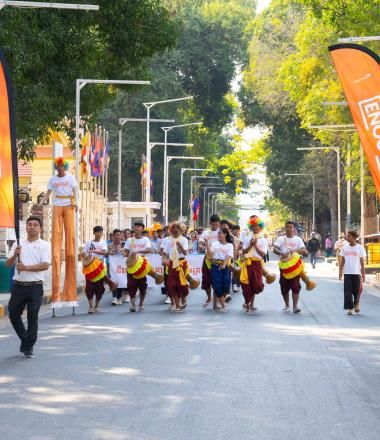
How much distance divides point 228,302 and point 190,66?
Answer: 1775 inches

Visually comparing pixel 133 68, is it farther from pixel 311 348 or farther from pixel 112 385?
pixel 112 385

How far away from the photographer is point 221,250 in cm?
2322

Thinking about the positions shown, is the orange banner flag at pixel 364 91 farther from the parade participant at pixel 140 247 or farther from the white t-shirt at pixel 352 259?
the parade participant at pixel 140 247

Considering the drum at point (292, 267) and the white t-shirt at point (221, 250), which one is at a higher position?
the white t-shirt at point (221, 250)

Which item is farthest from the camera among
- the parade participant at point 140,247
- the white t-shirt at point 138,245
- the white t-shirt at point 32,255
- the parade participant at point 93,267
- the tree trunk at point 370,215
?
the tree trunk at point 370,215

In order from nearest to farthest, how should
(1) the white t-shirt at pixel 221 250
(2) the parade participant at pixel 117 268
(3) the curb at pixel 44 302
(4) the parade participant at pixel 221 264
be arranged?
(3) the curb at pixel 44 302 < (4) the parade participant at pixel 221 264 < (1) the white t-shirt at pixel 221 250 < (2) the parade participant at pixel 117 268

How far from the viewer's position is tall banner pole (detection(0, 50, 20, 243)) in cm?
1314

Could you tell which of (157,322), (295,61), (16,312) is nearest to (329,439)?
(16,312)

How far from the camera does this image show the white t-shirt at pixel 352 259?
22266mm

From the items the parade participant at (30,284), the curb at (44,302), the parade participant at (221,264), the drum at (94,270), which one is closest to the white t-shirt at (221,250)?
the parade participant at (221,264)

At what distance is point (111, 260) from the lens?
25906mm

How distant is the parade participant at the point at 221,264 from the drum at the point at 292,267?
1163 millimetres

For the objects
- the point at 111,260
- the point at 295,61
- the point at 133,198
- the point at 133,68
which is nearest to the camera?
the point at 111,260

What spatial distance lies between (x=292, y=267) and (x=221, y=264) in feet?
4.77
